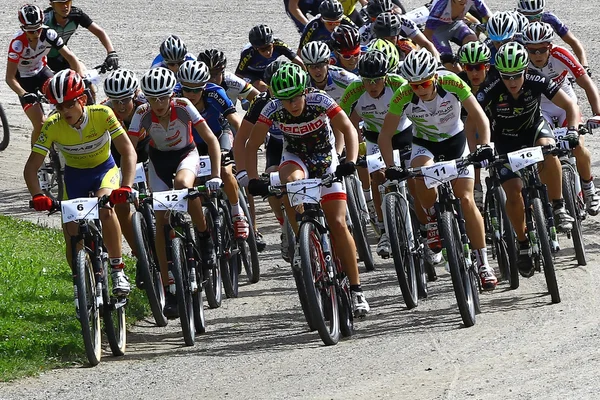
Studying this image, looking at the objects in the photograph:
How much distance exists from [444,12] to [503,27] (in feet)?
12.1

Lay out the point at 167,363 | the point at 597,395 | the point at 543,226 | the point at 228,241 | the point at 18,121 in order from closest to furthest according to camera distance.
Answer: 1. the point at 597,395
2. the point at 167,363
3. the point at 543,226
4. the point at 228,241
5. the point at 18,121

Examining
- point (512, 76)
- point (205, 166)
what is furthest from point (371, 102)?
point (205, 166)

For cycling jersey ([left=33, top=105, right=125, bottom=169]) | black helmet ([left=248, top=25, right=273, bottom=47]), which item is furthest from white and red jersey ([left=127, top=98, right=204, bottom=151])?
black helmet ([left=248, top=25, right=273, bottom=47])

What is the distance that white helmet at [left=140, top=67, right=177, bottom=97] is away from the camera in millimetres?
10766

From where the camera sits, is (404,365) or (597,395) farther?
(404,365)

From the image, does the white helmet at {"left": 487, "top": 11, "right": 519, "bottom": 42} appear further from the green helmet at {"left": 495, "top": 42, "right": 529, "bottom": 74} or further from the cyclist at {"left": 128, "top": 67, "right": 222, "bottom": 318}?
the cyclist at {"left": 128, "top": 67, "right": 222, "bottom": 318}

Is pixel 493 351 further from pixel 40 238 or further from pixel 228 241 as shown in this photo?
pixel 40 238

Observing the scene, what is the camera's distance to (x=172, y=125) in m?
11.1

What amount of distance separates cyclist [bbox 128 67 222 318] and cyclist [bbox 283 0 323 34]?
26.1 feet

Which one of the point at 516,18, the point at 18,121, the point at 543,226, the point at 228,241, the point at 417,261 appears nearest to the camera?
the point at 543,226

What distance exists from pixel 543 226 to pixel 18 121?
13.5 m

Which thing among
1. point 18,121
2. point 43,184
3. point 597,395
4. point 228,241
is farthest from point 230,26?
point 597,395

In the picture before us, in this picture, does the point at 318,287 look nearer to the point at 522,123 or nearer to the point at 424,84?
the point at 424,84

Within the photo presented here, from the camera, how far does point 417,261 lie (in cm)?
1113
